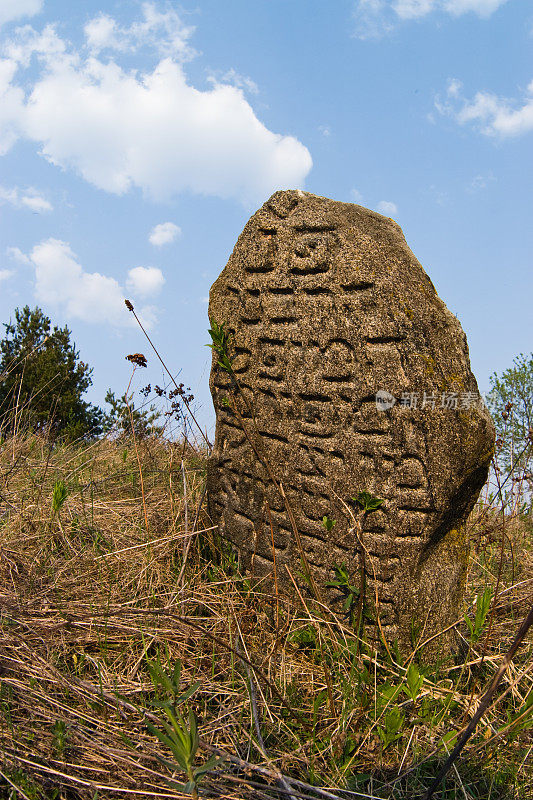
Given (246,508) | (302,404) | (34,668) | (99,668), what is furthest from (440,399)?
(34,668)

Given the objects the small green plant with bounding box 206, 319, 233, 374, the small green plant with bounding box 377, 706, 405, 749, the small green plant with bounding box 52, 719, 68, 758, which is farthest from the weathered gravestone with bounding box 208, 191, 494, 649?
the small green plant with bounding box 52, 719, 68, 758

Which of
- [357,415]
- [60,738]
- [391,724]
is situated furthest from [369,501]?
[60,738]

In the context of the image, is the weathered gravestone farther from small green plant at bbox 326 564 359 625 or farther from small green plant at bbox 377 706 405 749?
small green plant at bbox 377 706 405 749

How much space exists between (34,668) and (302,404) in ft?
5.48

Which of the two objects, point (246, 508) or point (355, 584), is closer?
point (355, 584)

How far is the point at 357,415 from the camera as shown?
9.61 ft

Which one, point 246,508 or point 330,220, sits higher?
point 330,220

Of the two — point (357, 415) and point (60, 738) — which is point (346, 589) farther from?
point (60, 738)

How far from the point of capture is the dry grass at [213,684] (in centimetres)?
222

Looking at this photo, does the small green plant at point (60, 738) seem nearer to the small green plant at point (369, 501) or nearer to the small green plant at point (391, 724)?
the small green plant at point (391, 724)

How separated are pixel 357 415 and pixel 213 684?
1.33 meters

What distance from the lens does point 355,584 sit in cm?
293

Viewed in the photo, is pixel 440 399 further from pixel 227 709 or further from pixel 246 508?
pixel 227 709

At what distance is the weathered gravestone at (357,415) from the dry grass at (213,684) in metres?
0.26
